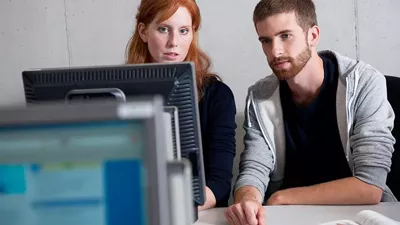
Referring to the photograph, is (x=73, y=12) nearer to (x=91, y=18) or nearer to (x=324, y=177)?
(x=91, y=18)

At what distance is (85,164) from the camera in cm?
63

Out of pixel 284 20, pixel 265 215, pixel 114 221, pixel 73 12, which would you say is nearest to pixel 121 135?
pixel 114 221

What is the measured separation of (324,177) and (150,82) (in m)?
1.05

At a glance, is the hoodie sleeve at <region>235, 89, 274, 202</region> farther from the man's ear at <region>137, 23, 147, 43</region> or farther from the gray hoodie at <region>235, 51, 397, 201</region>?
the man's ear at <region>137, 23, 147, 43</region>

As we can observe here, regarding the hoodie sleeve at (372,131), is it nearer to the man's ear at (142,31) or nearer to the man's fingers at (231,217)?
the man's fingers at (231,217)

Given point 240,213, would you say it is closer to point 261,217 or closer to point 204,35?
point 261,217

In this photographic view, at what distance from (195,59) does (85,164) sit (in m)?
1.44

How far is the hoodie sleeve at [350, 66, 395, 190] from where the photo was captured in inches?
Result: 66.3

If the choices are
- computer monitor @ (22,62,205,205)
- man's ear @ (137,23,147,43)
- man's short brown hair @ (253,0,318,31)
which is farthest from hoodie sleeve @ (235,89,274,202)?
computer monitor @ (22,62,205,205)

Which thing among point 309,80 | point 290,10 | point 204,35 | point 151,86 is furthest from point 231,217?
point 204,35

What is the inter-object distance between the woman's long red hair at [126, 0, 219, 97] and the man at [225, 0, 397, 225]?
213mm

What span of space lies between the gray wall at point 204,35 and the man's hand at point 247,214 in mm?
1144

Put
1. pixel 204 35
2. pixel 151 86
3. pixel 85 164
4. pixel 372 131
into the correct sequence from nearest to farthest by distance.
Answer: pixel 85 164, pixel 151 86, pixel 372 131, pixel 204 35

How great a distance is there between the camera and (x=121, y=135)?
2.04ft
